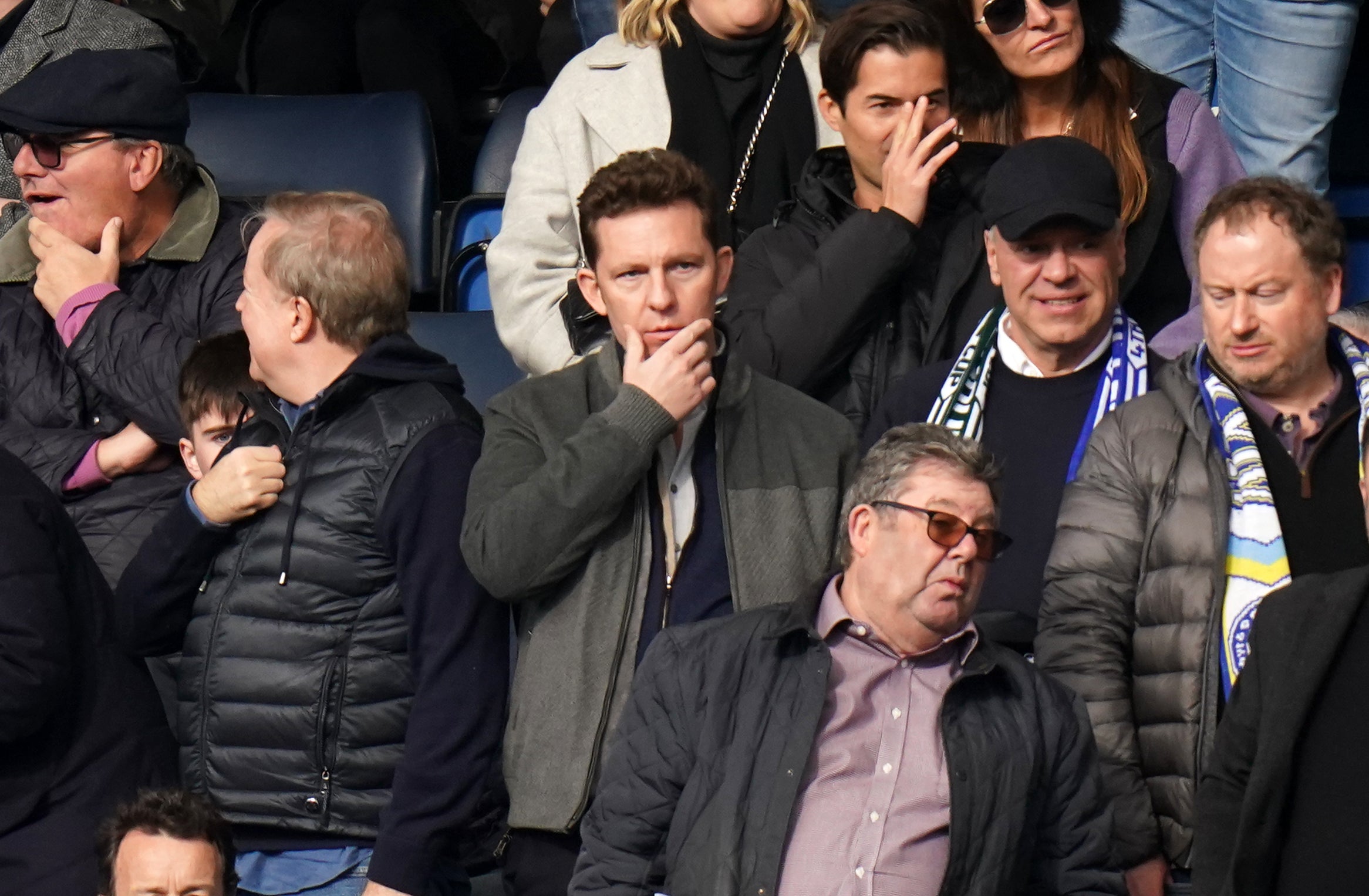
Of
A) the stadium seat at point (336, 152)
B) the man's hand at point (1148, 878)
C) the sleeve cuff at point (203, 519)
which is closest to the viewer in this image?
the man's hand at point (1148, 878)

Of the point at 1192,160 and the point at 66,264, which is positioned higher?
the point at 1192,160

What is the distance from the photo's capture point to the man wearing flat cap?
13.0 ft

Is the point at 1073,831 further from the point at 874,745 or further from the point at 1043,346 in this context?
the point at 1043,346

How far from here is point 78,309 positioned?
4066 mm

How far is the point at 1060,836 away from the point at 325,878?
116cm

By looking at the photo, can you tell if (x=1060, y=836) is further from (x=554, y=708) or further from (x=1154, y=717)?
(x=554, y=708)

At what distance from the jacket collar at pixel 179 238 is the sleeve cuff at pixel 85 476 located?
0.49 metres

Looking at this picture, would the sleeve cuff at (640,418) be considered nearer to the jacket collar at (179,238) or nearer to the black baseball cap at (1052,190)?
the black baseball cap at (1052,190)

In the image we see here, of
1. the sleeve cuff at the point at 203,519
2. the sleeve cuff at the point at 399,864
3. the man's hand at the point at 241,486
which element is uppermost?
the man's hand at the point at 241,486

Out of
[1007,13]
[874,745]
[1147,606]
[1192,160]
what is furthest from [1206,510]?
[1007,13]

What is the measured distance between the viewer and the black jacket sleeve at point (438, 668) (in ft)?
10.3

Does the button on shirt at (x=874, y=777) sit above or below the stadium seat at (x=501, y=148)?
below

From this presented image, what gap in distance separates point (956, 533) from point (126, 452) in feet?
5.87

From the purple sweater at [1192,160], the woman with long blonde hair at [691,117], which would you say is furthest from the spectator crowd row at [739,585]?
the woman with long blonde hair at [691,117]
